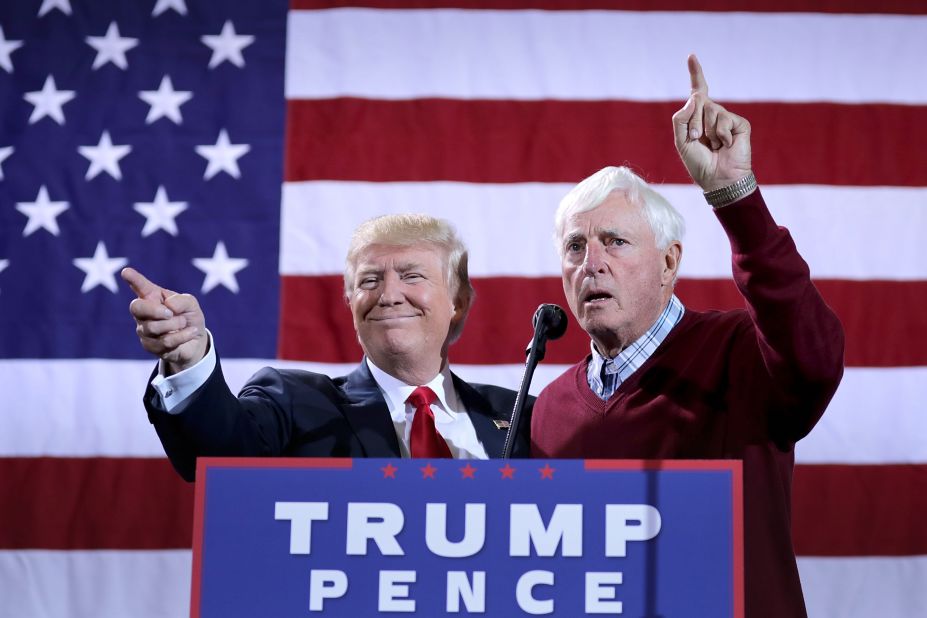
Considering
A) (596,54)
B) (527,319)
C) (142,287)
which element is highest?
(596,54)

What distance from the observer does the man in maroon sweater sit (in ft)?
4.38

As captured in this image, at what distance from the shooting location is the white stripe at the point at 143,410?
8.72ft

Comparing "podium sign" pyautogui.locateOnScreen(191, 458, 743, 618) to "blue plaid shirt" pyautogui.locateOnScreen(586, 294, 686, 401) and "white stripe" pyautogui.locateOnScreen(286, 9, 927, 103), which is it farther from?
"white stripe" pyautogui.locateOnScreen(286, 9, 927, 103)

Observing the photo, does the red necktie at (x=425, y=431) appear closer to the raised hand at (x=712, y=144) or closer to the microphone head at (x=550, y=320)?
the microphone head at (x=550, y=320)

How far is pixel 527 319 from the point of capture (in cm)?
273

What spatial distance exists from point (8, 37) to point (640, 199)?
6.95ft

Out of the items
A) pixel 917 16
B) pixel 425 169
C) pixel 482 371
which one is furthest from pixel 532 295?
pixel 917 16

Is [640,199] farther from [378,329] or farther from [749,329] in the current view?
[378,329]

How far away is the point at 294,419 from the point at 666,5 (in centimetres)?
185

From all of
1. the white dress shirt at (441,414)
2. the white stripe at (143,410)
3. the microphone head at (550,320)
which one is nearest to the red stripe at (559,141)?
the white stripe at (143,410)

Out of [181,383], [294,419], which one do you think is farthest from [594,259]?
[181,383]

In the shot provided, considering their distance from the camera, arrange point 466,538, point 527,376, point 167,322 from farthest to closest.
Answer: point 527,376 → point 167,322 → point 466,538

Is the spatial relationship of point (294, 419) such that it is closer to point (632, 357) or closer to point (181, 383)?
point (181, 383)

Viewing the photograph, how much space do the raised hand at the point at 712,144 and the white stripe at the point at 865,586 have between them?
A: 5.27 feet
